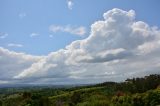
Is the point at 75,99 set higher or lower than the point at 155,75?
lower

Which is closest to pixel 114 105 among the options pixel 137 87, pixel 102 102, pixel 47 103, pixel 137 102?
pixel 102 102

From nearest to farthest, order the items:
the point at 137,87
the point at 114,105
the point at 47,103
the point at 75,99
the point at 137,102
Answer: the point at 47,103
the point at 114,105
the point at 137,102
the point at 75,99
the point at 137,87

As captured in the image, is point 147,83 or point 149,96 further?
point 147,83

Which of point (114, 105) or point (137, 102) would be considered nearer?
point (114, 105)

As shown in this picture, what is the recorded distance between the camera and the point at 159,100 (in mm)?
72250

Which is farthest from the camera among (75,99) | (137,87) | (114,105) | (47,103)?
(137,87)

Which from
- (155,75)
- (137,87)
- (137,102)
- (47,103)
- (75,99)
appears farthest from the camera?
(155,75)

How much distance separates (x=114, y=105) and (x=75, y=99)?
30.7m

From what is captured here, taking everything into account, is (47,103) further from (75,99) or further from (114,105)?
(75,99)

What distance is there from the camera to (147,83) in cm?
12925

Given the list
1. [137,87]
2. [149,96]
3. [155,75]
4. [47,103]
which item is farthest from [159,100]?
[155,75]

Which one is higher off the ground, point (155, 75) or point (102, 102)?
point (155, 75)

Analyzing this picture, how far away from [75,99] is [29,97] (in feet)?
104

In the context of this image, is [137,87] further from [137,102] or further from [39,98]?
[39,98]
